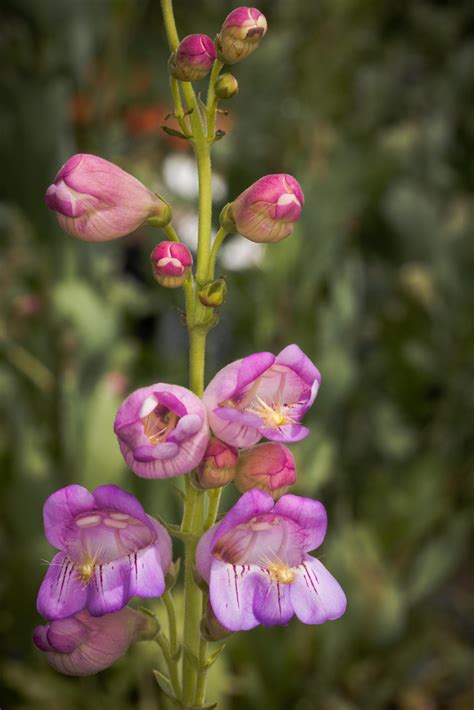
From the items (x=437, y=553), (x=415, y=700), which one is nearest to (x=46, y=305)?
(x=437, y=553)

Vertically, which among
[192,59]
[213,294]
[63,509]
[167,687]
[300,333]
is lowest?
[300,333]

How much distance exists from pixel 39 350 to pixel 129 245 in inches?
37.0

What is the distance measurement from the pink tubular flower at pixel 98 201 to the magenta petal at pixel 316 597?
0.68ft

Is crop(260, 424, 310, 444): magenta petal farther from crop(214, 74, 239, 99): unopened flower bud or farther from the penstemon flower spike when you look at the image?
crop(214, 74, 239, 99): unopened flower bud

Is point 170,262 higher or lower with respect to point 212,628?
higher

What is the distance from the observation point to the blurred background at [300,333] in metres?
1.38

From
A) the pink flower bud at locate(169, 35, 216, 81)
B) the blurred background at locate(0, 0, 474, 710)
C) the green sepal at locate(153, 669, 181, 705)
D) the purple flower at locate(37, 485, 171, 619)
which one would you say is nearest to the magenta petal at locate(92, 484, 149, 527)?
the purple flower at locate(37, 485, 171, 619)

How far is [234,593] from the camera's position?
447mm

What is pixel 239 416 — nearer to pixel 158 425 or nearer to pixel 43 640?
pixel 158 425

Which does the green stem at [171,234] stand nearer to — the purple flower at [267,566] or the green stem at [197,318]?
the green stem at [197,318]

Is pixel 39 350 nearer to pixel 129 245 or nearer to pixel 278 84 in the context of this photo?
pixel 278 84

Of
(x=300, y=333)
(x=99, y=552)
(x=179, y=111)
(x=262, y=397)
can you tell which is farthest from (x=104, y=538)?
(x=300, y=333)

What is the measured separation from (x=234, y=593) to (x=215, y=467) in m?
0.06

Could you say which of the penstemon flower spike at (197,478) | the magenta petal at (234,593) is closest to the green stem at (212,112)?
the penstemon flower spike at (197,478)
